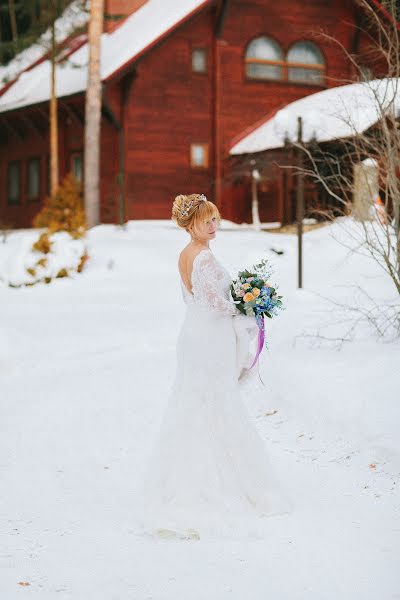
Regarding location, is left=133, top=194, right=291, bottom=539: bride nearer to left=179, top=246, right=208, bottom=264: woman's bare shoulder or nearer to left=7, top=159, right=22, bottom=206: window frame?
left=179, top=246, right=208, bottom=264: woman's bare shoulder

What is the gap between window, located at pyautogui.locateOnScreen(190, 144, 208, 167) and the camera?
25.6 metres

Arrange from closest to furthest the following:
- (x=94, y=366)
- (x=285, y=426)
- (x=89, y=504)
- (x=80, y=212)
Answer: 1. (x=89, y=504)
2. (x=285, y=426)
3. (x=94, y=366)
4. (x=80, y=212)

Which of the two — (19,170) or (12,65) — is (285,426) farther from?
(12,65)

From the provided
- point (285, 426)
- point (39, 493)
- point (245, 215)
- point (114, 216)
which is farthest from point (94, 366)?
point (245, 215)

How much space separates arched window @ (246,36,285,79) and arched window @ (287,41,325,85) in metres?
0.35

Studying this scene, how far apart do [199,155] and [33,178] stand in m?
6.20

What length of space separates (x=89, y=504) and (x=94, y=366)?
18.5 ft

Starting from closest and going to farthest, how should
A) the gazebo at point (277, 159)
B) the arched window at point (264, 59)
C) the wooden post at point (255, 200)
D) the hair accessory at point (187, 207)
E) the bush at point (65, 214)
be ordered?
1. the hair accessory at point (187, 207)
2. the bush at point (65, 214)
3. the gazebo at point (277, 159)
4. the wooden post at point (255, 200)
5. the arched window at point (264, 59)

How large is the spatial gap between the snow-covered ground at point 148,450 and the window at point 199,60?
35.8ft

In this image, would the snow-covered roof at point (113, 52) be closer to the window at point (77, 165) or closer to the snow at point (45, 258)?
the window at point (77, 165)

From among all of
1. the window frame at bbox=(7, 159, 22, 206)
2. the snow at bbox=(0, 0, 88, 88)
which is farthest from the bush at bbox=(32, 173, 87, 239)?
the window frame at bbox=(7, 159, 22, 206)

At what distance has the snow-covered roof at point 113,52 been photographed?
79.6ft

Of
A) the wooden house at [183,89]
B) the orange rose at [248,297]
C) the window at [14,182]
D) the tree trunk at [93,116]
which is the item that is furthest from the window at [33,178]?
the orange rose at [248,297]

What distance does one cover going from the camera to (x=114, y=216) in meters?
24.7
